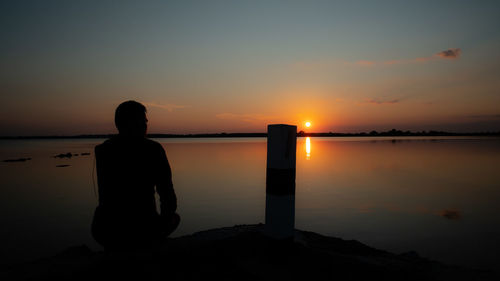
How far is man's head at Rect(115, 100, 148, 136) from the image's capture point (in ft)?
10.6

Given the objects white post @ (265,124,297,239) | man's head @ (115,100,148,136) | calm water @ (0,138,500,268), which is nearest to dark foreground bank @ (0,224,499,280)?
white post @ (265,124,297,239)

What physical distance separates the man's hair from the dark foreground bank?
1325mm

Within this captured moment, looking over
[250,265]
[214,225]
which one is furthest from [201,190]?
[250,265]

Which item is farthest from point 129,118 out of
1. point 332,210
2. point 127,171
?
point 332,210

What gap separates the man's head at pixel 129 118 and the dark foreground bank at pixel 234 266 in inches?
49.5

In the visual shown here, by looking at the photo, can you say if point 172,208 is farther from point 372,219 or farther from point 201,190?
point 201,190

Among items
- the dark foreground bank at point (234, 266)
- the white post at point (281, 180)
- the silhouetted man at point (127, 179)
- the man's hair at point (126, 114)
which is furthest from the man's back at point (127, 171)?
the white post at point (281, 180)

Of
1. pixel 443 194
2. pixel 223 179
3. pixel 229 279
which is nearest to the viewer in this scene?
pixel 229 279

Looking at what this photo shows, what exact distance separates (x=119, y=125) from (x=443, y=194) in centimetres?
1245

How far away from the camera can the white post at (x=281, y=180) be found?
3.48 metres

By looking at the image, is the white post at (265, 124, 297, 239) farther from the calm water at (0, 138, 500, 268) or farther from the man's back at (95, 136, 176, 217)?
the calm water at (0, 138, 500, 268)

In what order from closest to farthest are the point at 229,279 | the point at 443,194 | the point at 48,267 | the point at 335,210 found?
the point at 229,279 < the point at 48,267 < the point at 335,210 < the point at 443,194

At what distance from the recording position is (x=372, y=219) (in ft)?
28.5

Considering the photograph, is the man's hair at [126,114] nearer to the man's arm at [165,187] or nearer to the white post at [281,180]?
the man's arm at [165,187]
